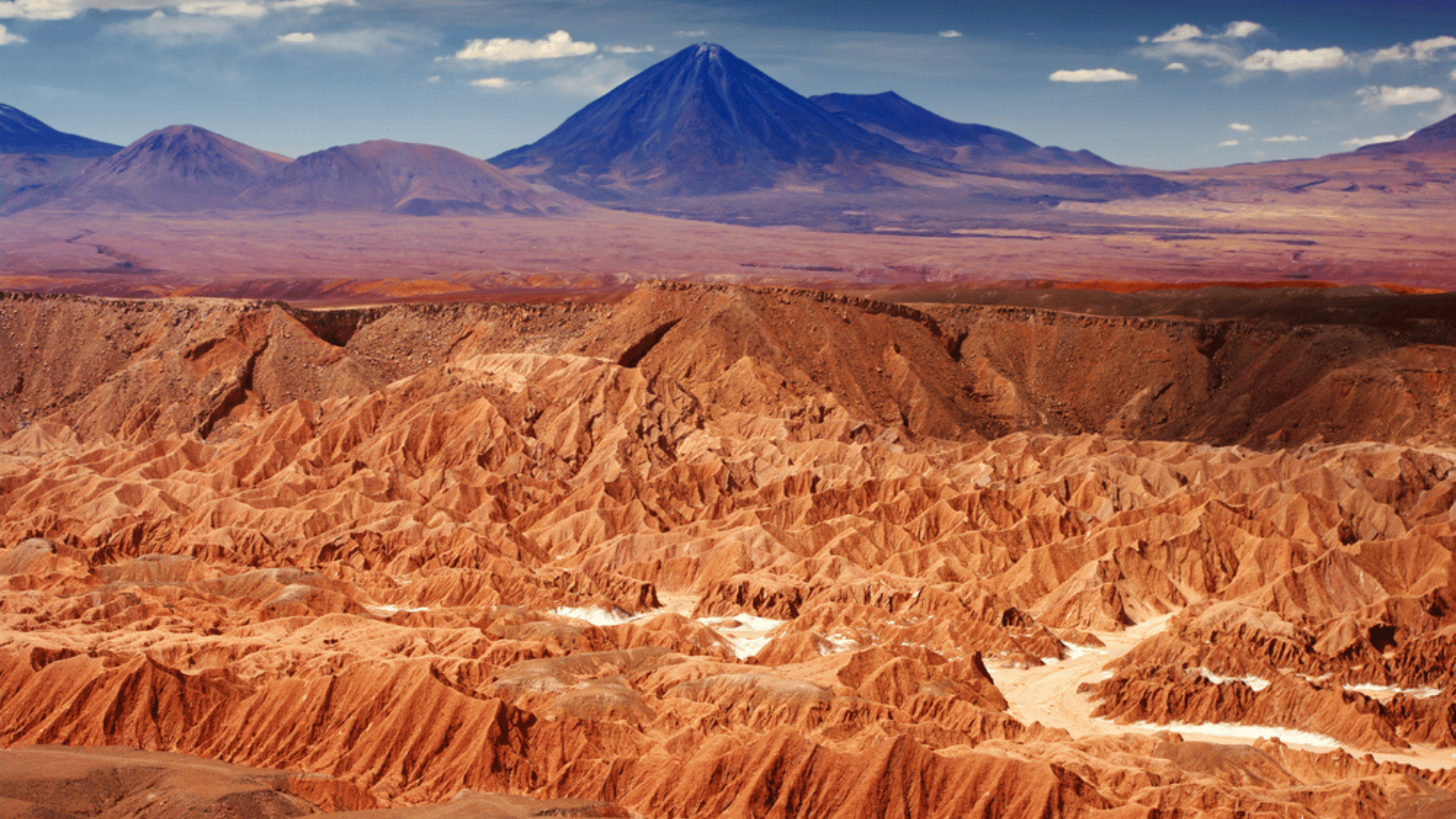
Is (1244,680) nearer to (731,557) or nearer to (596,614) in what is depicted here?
(731,557)

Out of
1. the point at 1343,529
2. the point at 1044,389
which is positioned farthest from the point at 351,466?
the point at 1343,529

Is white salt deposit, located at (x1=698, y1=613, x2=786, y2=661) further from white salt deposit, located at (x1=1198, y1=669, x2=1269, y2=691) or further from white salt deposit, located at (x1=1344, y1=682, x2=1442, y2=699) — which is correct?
white salt deposit, located at (x1=1344, y1=682, x2=1442, y2=699)

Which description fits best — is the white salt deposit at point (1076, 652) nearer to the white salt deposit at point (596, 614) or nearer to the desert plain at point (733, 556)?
the desert plain at point (733, 556)

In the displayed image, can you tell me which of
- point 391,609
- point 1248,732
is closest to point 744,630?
point 391,609

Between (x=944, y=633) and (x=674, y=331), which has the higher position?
(x=674, y=331)

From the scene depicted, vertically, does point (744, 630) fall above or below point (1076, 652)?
above

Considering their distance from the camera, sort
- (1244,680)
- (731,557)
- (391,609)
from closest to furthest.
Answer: (1244,680)
(391,609)
(731,557)

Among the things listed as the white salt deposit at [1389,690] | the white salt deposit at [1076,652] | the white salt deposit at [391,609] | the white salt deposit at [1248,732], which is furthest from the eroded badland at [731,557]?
the white salt deposit at [391,609]

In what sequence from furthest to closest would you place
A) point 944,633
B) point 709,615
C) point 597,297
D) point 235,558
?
1. point 597,297
2. point 235,558
3. point 709,615
4. point 944,633

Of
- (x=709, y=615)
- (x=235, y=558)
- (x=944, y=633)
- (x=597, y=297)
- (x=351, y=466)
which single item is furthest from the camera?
(x=597, y=297)

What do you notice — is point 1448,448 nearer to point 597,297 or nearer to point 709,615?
point 709,615

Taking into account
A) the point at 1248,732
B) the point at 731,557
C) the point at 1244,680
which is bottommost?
the point at 1248,732
